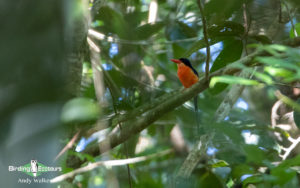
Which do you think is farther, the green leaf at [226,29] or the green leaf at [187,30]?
the green leaf at [187,30]

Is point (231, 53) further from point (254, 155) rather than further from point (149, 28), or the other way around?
point (254, 155)

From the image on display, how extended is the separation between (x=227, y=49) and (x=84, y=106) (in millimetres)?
2392

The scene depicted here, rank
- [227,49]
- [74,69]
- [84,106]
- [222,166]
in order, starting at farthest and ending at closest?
[227,49] < [222,166] < [74,69] < [84,106]

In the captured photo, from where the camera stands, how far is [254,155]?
4.71 ft

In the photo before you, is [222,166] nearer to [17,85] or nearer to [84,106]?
[84,106]

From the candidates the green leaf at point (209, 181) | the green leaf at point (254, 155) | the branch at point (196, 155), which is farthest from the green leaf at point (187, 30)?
the green leaf at point (254, 155)

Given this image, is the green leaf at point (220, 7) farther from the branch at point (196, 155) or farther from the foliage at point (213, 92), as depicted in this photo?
the branch at point (196, 155)

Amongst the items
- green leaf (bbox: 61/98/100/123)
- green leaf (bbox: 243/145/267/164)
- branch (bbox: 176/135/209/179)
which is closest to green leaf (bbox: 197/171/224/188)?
green leaf (bbox: 243/145/267/164)

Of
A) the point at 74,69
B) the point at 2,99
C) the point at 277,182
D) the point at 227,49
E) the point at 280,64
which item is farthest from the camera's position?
the point at 227,49

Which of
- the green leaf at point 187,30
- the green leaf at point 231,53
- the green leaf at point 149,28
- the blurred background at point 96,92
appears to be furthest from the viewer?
the green leaf at point 187,30

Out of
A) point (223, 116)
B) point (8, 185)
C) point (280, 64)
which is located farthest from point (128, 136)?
point (8, 185)

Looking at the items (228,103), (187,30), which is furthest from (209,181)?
(187,30)

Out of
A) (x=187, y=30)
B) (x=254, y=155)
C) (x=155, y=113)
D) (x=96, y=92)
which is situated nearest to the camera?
(x=254, y=155)

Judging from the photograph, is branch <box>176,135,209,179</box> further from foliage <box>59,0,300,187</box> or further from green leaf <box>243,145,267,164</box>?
green leaf <box>243,145,267,164</box>
